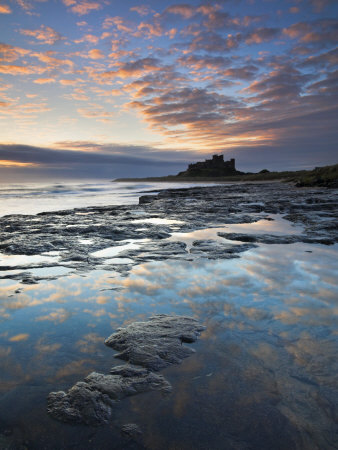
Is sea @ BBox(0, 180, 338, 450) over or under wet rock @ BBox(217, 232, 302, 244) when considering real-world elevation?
under

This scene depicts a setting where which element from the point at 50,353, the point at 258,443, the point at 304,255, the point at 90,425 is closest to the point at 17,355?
the point at 50,353

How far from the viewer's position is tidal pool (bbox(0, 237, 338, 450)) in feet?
5.26

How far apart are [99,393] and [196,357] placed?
2.49 feet

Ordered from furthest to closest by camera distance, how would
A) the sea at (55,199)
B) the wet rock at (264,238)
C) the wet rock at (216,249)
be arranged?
the sea at (55,199) → the wet rock at (264,238) → the wet rock at (216,249)

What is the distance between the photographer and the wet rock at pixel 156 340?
89.9 inches

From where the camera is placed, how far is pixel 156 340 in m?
2.51

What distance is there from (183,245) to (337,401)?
4.40 m

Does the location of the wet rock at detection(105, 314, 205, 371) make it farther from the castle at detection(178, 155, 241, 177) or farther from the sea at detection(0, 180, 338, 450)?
the castle at detection(178, 155, 241, 177)

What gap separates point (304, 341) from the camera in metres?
2.45

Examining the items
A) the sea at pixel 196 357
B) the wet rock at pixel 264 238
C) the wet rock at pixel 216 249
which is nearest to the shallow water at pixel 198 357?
the sea at pixel 196 357

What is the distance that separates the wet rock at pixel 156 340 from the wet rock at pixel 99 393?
144mm

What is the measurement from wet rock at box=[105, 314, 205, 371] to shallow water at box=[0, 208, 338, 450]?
0.10m

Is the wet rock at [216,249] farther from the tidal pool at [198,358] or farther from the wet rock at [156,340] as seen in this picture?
the wet rock at [156,340]

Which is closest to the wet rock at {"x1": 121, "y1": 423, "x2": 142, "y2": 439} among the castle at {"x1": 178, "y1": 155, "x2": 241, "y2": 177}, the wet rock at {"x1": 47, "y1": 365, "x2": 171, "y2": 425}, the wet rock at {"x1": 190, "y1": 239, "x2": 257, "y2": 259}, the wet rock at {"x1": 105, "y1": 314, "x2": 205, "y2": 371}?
the wet rock at {"x1": 47, "y1": 365, "x2": 171, "y2": 425}
